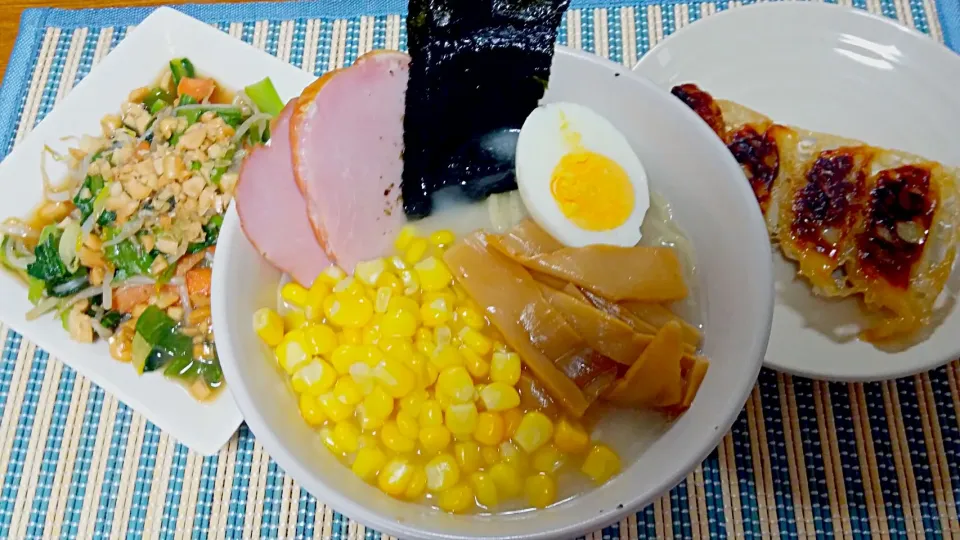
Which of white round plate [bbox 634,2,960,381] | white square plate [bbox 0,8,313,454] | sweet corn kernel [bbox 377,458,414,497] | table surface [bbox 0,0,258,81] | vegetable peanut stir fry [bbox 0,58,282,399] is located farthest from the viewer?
table surface [bbox 0,0,258,81]

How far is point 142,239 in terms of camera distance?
1575 millimetres

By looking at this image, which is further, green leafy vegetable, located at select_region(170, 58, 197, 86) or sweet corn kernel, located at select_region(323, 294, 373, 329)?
green leafy vegetable, located at select_region(170, 58, 197, 86)

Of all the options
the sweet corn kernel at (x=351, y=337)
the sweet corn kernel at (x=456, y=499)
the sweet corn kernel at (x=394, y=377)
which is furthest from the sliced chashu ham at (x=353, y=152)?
the sweet corn kernel at (x=456, y=499)

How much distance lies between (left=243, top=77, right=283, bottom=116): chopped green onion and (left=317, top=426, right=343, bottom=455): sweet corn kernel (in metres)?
0.96

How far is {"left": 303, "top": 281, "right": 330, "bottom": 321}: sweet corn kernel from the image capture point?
1203 mm

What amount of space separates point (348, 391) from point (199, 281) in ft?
2.14

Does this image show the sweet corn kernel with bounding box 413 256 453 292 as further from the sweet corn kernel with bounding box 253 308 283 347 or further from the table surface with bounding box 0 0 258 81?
the table surface with bounding box 0 0 258 81

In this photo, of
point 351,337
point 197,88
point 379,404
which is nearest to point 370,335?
point 351,337

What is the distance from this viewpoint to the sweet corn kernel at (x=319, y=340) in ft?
3.78

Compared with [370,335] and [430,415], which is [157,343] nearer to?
[370,335]

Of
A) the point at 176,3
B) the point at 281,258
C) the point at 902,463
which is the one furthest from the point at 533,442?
the point at 176,3

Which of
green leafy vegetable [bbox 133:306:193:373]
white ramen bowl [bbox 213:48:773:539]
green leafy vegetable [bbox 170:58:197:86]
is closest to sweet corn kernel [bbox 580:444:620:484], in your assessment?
white ramen bowl [bbox 213:48:773:539]

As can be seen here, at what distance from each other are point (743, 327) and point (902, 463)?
60cm

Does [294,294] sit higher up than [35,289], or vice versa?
[294,294]
